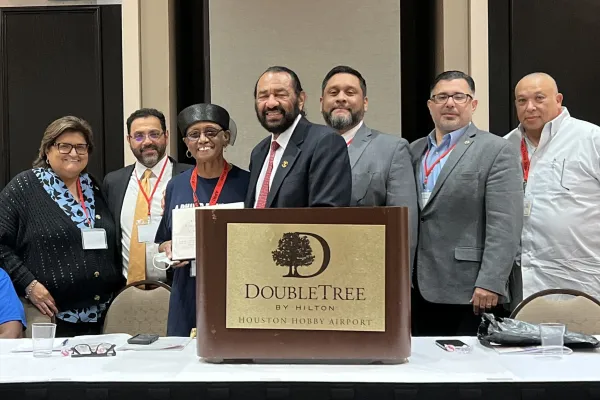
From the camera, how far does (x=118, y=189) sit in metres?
3.52

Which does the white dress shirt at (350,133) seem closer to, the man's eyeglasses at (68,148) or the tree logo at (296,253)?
the man's eyeglasses at (68,148)

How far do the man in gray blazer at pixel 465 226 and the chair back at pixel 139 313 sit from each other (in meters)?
1.15

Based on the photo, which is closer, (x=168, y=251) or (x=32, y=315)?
(x=168, y=251)

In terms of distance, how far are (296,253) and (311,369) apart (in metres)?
0.26

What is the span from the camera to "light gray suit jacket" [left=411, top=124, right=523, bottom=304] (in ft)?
9.44

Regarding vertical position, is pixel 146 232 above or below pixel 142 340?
above

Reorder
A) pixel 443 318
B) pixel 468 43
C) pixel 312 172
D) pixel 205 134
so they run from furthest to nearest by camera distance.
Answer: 1. pixel 468 43
2. pixel 443 318
3. pixel 205 134
4. pixel 312 172

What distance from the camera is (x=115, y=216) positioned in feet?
11.3

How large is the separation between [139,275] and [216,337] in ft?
6.24

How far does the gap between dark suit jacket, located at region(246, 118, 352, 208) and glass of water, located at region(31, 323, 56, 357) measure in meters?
0.86

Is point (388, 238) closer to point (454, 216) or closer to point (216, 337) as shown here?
point (216, 337)

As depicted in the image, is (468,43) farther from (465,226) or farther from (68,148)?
(68,148)

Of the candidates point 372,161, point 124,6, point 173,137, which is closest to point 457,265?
point 372,161

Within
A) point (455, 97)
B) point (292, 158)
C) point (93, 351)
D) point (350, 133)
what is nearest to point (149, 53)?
point (350, 133)
